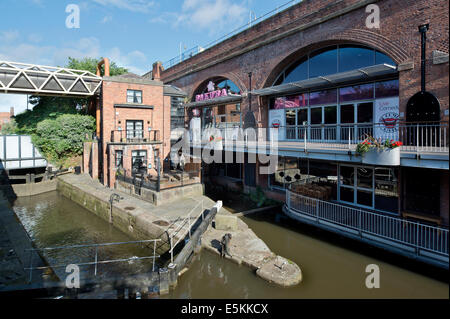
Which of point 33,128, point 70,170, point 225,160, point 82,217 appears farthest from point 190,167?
point 33,128

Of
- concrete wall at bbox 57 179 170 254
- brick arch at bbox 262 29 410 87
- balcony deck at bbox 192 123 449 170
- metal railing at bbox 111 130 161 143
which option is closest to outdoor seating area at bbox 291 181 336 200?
balcony deck at bbox 192 123 449 170

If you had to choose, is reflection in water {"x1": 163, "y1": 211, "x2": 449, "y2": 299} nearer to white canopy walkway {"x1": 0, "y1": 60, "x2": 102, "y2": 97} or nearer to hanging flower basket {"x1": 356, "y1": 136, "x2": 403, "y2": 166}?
hanging flower basket {"x1": 356, "y1": 136, "x2": 403, "y2": 166}

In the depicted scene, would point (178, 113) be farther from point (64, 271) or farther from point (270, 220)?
point (64, 271)

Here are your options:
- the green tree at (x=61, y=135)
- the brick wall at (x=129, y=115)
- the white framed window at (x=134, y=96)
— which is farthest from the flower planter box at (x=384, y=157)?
the green tree at (x=61, y=135)

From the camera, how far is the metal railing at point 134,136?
18.7 metres

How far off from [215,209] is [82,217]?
850cm

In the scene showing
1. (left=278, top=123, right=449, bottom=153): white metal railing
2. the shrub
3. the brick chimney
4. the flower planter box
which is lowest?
the flower planter box

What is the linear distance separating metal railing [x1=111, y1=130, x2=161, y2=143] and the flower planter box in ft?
48.3

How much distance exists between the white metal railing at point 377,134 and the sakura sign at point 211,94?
5.65 meters

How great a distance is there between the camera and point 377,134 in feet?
36.9

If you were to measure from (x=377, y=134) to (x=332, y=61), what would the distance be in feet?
14.6

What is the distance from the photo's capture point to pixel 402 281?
6961 mm

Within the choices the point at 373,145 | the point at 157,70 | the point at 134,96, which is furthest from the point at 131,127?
the point at 373,145

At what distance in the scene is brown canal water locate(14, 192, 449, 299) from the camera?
6.77 meters
